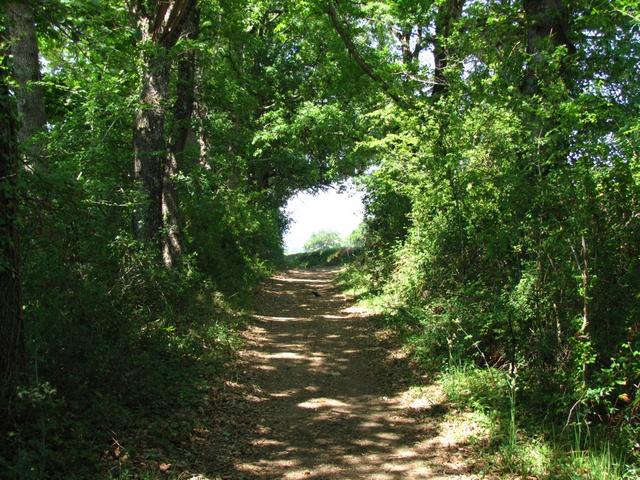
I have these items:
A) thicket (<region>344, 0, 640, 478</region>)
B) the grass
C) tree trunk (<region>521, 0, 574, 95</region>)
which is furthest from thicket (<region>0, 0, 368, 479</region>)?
tree trunk (<region>521, 0, 574, 95</region>)

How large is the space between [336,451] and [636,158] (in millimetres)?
4308

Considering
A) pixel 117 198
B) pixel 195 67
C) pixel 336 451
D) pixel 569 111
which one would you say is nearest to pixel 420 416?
pixel 336 451

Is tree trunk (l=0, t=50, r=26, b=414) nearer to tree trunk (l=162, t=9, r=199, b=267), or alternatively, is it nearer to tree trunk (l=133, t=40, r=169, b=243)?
tree trunk (l=133, t=40, r=169, b=243)

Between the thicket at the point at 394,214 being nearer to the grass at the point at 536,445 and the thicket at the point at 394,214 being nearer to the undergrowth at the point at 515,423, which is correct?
the undergrowth at the point at 515,423

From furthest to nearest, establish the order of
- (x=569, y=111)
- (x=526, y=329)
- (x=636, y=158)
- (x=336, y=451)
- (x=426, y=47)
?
(x=426, y=47) < (x=526, y=329) < (x=336, y=451) < (x=569, y=111) < (x=636, y=158)

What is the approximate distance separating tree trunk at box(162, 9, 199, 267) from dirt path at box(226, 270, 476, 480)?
260cm

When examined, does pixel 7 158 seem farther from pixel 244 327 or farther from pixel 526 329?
pixel 244 327

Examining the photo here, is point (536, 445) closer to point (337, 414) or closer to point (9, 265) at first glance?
point (337, 414)

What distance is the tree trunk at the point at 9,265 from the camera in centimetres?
422

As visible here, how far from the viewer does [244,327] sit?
11094 millimetres

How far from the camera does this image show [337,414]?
22.1 ft

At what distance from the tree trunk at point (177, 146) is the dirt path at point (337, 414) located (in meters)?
2.60

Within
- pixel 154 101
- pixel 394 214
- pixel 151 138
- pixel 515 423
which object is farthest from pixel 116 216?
pixel 394 214

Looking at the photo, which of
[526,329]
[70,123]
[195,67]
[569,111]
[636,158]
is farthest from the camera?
[195,67]
